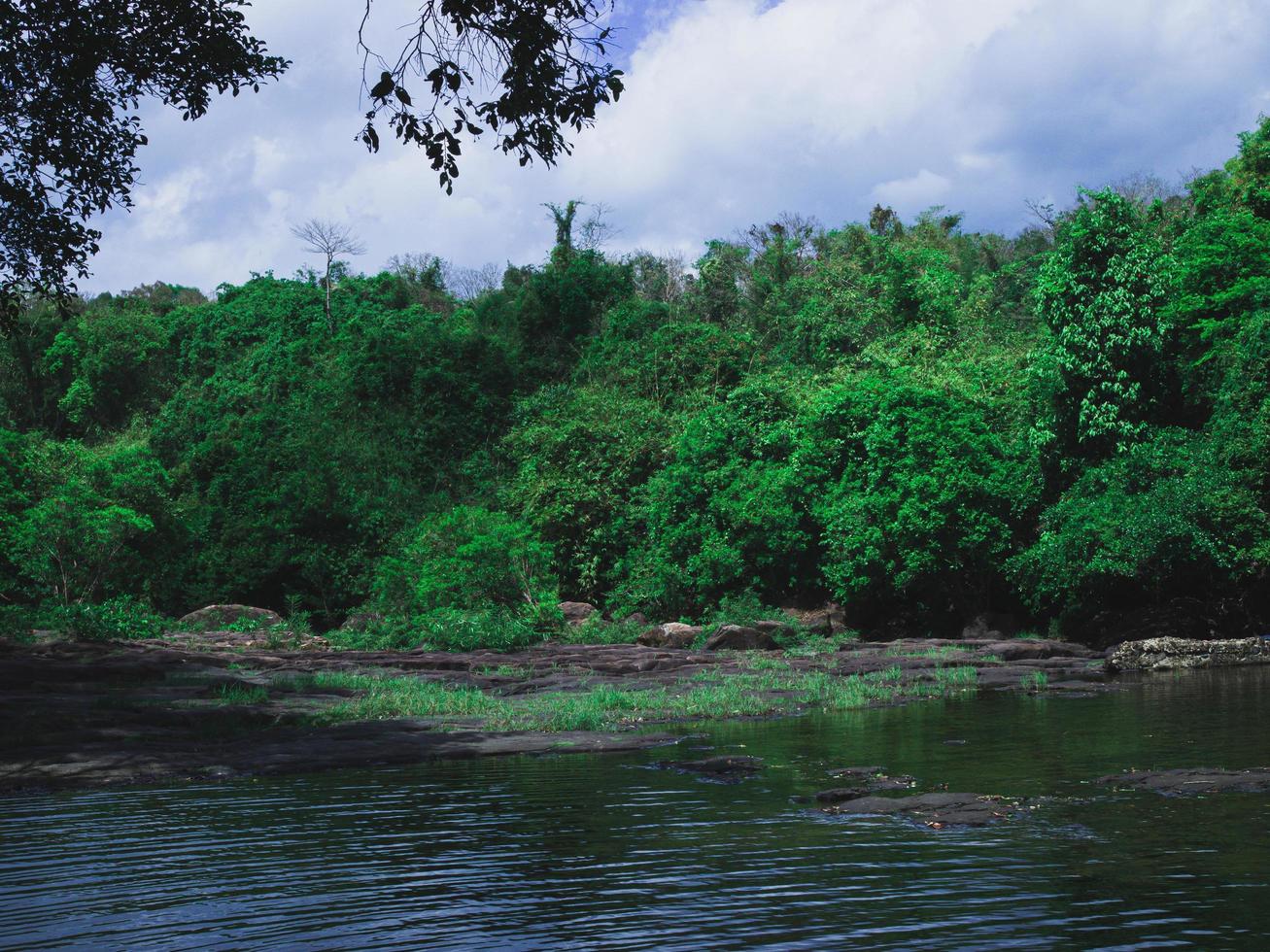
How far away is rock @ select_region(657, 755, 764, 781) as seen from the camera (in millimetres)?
10308

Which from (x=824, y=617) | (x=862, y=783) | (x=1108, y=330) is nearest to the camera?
(x=862, y=783)

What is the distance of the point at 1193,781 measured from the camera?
8.71 metres

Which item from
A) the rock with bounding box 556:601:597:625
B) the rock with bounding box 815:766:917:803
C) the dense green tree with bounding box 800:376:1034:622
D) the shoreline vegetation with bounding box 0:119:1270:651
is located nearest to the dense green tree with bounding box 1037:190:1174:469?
the shoreline vegetation with bounding box 0:119:1270:651

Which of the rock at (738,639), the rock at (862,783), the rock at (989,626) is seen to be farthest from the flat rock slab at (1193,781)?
the rock at (989,626)

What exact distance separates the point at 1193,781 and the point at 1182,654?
1370 centimetres

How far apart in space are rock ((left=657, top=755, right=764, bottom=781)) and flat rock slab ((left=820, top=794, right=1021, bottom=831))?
185cm

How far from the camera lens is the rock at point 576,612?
30.6m

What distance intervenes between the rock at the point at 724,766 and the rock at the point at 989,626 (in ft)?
60.1

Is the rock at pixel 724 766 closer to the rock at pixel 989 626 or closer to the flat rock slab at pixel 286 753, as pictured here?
the flat rock slab at pixel 286 753

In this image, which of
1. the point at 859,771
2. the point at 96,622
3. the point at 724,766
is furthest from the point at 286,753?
the point at 96,622

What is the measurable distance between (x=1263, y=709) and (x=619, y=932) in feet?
35.7

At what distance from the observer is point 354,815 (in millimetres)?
8914

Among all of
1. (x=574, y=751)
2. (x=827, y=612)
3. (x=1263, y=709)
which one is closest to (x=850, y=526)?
(x=827, y=612)

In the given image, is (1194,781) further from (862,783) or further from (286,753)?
(286,753)
